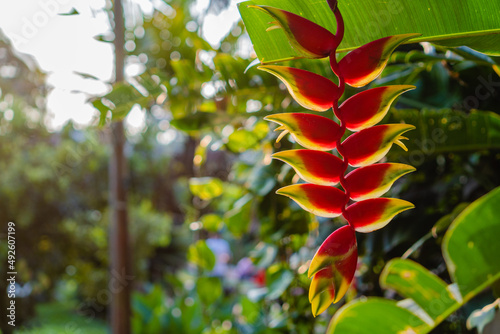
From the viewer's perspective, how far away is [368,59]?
0.17 metres

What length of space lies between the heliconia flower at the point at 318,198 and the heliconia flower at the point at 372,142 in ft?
0.06

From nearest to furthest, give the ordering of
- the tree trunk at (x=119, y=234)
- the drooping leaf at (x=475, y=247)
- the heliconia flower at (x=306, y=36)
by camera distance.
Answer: the heliconia flower at (x=306, y=36) → the drooping leaf at (x=475, y=247) → the tree trunk at (x=119, y=234)

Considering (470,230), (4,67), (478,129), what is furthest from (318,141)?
(4,67)

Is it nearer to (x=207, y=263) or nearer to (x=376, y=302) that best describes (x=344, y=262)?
(x=376, y=302)

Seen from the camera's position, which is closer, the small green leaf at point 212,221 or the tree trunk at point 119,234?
the small green leaf at point 212,221

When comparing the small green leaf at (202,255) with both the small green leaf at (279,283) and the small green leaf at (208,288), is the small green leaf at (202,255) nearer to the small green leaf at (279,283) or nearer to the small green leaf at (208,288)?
the small green leaf at (208,288)

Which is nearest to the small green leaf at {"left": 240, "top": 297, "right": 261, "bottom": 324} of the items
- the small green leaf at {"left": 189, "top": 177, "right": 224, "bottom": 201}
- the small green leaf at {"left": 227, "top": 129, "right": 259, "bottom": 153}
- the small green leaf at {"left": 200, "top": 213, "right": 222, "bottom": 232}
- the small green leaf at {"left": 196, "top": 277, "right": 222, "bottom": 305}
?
the small green leaf at {"left": 196, "top": 277, "right": 222, "bottom": 305}

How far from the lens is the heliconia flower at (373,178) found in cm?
17

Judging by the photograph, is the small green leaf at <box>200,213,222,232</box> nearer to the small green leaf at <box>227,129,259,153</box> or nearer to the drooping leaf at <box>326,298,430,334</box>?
the small green leaf at <box>227,129,259,153</box>

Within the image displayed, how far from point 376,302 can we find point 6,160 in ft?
10.3

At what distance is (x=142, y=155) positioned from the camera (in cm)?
365

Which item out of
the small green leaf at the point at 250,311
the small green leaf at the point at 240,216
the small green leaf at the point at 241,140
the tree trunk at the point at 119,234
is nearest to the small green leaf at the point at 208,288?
the small green leaf at the point at 250,311

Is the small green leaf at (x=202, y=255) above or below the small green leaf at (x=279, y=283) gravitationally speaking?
below

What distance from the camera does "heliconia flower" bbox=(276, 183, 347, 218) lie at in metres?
0.17
